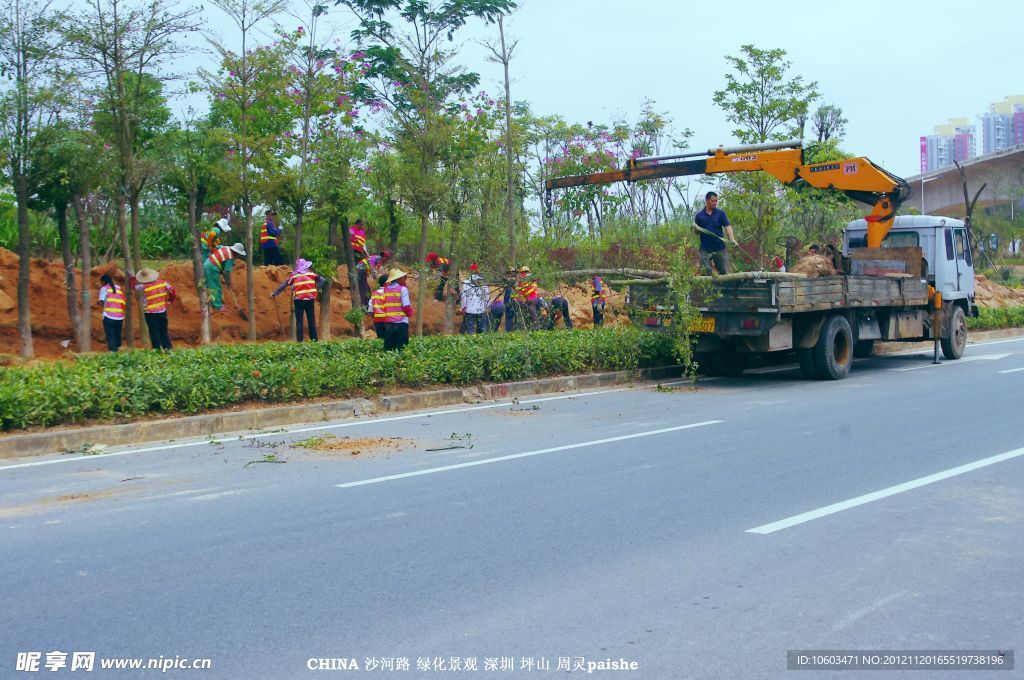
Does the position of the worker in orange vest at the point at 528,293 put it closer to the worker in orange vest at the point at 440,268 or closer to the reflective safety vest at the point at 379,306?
the worker in orange vest at the point at 440,268

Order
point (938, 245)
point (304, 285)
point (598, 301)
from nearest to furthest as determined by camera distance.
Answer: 1. point (304, 285)
2. point (938, 245)
3. point (598, 301)

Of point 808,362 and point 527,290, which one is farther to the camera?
point 527,290

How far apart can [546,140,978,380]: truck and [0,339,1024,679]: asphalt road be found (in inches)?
154

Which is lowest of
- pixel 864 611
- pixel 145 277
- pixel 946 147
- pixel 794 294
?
pixel 864 611

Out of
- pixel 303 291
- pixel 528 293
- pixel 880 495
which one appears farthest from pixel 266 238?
pixel 880 495

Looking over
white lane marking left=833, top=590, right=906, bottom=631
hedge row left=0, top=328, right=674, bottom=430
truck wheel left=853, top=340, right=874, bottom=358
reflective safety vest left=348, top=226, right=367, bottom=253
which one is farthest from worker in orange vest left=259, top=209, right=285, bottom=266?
white lane marking left=833, top=590, right=906, bottom=631

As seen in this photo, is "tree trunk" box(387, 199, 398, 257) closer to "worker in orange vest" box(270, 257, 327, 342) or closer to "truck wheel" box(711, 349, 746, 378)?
"worker in orange vest" box(270, 257, 327, 342)

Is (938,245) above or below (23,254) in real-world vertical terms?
below

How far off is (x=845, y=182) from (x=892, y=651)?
13.5 meters

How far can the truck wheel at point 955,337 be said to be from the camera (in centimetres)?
1802

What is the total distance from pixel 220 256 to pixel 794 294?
37.1ft

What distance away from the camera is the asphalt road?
450 cm

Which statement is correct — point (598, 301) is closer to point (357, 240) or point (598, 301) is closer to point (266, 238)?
point (357, 240)

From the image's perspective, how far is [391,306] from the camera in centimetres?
1381
